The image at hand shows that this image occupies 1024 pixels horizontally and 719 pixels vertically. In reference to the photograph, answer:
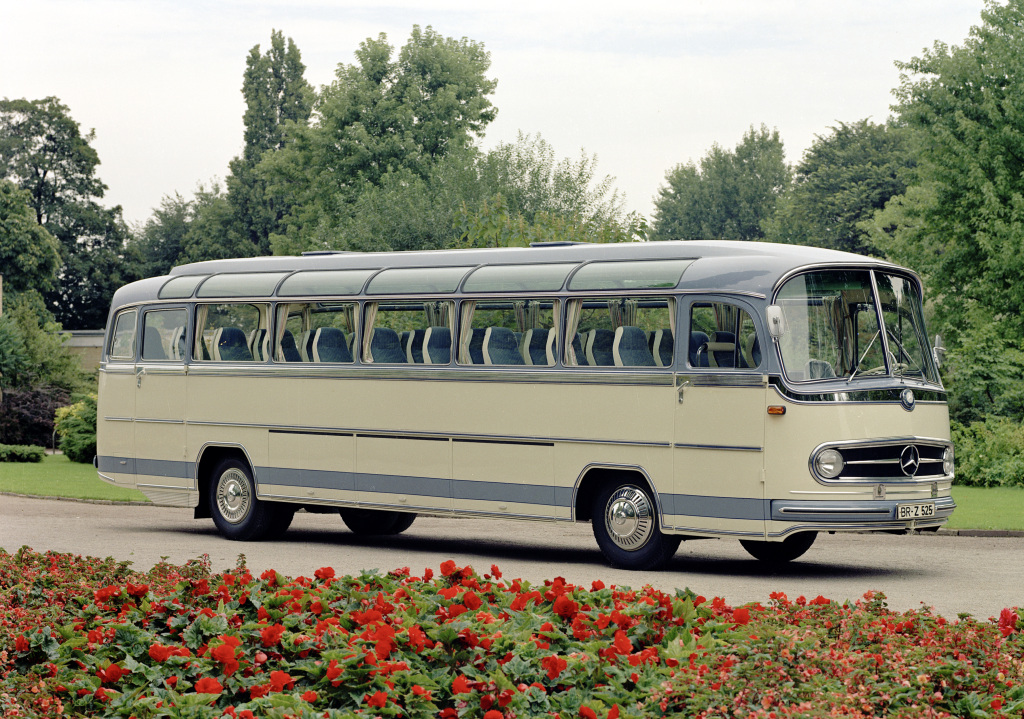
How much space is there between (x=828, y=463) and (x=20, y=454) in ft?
91.0

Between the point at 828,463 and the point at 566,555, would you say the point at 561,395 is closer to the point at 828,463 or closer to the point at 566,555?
the point at 566,555

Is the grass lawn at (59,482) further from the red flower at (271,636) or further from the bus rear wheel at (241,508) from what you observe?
the red flower at (271,636)

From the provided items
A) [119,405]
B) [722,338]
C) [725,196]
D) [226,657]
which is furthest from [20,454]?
[725,196]

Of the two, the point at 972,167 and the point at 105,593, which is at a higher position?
the point at 972,167

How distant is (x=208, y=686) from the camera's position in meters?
5.82

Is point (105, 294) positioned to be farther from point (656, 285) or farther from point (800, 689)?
point (800, 689)

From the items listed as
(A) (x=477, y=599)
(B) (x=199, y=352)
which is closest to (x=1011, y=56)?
(B) (x=199, y=352)

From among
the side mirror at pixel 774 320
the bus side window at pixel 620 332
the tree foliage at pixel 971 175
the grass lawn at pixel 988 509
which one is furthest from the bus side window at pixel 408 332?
the tree foliage at pixel 971 175

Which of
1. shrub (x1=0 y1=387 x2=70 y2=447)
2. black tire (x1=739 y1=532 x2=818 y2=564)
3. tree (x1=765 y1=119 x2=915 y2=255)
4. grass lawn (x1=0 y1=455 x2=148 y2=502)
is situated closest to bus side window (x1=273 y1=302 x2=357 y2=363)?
black tire (x1=739 y1=532 x2=818 y2=564)

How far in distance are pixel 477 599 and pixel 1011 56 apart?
31651mm

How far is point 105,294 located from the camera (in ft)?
258

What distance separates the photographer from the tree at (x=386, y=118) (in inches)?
2345

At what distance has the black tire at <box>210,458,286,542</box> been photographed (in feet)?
56.3

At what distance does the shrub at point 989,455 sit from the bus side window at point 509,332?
42.4 ft
